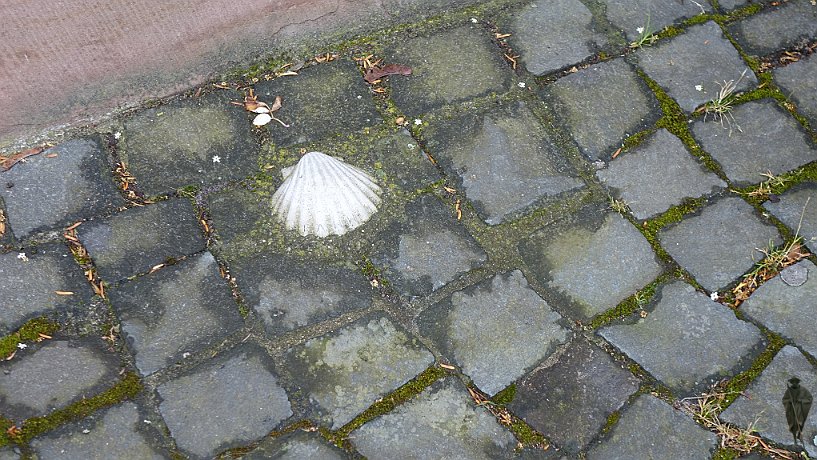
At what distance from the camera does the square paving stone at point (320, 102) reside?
2895mm

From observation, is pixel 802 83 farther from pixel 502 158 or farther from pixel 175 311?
pixel 175 311

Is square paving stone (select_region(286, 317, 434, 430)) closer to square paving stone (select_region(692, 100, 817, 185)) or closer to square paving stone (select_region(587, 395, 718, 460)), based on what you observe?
square paving stone (select_region(587, 395, 718, 460))

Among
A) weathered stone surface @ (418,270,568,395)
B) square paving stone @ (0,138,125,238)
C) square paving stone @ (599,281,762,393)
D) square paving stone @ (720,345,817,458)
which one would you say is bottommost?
square paving stone @ (720,345,817,458)

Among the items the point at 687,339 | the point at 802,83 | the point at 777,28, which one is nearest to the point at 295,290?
the point at 687,339

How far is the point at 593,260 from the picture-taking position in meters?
2.65

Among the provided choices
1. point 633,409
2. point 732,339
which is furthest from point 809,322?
point 633,409

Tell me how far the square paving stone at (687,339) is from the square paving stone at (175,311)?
1.29 metres

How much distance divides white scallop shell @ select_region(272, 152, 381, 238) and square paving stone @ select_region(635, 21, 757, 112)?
4.43 ft

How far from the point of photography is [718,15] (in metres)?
3.30

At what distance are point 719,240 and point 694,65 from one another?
845 millimetres

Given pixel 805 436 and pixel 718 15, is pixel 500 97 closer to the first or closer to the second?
pixel 718 15

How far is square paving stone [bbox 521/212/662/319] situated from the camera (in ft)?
8.50

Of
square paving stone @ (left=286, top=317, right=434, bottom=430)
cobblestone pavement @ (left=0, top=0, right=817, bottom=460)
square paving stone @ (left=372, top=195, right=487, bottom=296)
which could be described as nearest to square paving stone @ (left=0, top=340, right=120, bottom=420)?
cobblestone pavement @ (left=0, top=0, right=817, bottom=460)

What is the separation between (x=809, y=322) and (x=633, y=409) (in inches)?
27.8
